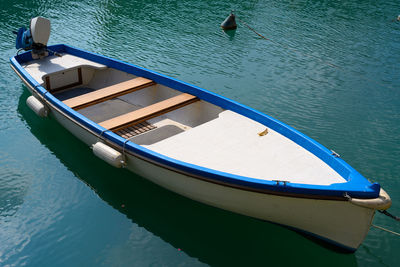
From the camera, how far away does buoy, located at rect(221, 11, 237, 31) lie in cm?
2048

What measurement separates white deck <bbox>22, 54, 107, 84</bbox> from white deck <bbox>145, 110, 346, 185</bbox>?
17.8ft

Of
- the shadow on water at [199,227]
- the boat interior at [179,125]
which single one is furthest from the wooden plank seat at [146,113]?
the shadow on water at [199,227]

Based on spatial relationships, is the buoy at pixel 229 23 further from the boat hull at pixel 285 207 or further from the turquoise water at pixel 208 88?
the boat hull at pixel 285 207

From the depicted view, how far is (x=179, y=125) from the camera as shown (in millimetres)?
10430

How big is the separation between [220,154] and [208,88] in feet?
21.2

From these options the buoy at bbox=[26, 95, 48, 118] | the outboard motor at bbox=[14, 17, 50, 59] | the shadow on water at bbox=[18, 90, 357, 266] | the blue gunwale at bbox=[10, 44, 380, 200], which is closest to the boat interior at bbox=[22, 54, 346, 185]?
the blue gunwale at bbox=[10, 44, 380, 200]

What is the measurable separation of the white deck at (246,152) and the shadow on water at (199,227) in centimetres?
141

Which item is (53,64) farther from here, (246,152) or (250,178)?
(250,178)

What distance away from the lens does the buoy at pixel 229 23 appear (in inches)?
806

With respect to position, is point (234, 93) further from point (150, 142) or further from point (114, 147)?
point (114, 147)

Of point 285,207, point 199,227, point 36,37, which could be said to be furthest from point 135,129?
point 36,37

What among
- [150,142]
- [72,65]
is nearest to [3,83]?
[72,65]

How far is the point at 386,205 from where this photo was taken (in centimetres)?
624

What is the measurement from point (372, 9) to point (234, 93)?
1570cm
